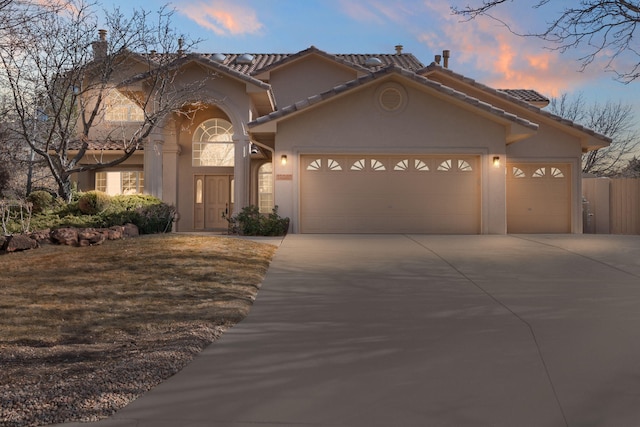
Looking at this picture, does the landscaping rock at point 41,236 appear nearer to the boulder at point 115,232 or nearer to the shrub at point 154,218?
the boulder at point 115,232

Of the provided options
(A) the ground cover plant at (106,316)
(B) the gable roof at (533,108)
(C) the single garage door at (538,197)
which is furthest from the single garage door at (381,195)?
(A) the ground cover plant at (106,316)

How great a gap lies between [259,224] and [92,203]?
455 cm

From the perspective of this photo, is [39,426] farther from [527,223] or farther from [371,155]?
[527,223]

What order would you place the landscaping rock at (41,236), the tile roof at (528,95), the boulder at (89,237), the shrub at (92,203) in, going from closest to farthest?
the boulder at (89,237) → the landscaping rock at (41,236) → the shrub at (92,203) → the tile roof at (528,95)

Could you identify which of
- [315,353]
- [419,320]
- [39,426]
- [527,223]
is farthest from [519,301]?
[527,223]

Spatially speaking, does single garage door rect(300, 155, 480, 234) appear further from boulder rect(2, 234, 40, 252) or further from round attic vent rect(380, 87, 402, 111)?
boulder rect(2, 234, 40, 252)

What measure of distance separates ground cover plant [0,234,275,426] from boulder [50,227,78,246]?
27 centimetres

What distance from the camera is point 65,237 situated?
1116 cm

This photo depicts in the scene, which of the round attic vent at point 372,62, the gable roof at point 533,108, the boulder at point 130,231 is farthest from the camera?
the round attic vent at point 372,62

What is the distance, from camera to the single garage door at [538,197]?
16.9m

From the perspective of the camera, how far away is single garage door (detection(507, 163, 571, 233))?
1694 centimetres

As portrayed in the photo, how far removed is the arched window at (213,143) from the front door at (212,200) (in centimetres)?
61

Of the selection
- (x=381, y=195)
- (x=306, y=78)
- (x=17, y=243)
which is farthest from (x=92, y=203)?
(x=306, y=78)

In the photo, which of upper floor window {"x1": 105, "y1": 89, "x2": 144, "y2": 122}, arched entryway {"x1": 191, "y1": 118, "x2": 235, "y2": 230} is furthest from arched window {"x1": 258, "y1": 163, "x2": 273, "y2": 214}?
upper floor window {"x1": 105, "y1": 89, "x2": 144, "y2": 122}
